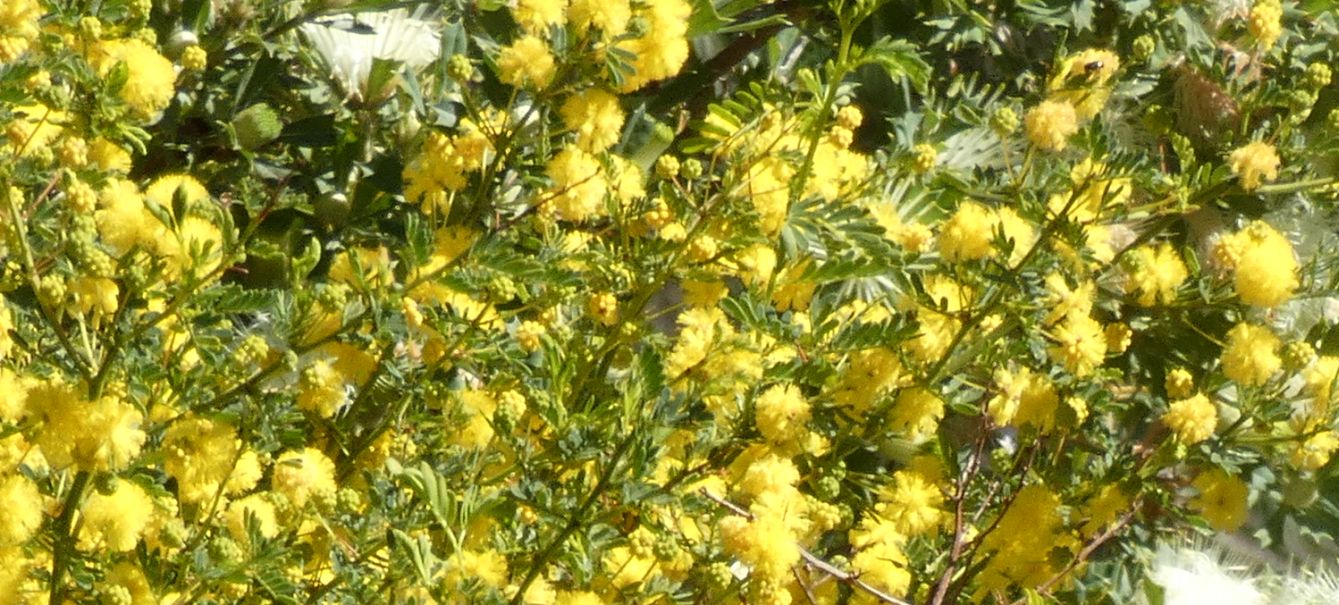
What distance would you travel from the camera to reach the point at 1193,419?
126cm

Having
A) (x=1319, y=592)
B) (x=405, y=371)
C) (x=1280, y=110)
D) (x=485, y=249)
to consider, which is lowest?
(x=1319, y=592)

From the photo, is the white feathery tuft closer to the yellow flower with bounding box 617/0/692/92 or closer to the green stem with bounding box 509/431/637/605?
the yellow flower with bounding box 617/0/692/92

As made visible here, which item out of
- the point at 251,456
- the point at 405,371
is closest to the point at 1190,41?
the point at 405,371

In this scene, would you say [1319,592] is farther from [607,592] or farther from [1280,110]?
[607,592]

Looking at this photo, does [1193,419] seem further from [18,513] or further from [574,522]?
[18,513]

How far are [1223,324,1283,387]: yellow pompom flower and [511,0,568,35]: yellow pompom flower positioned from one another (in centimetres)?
53

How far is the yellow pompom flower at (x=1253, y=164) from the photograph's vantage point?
49.4 inches

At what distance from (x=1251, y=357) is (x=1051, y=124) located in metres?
0.23

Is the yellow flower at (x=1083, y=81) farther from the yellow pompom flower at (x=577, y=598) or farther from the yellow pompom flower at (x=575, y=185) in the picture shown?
the yellow pompom flower at (x=577, y=598)

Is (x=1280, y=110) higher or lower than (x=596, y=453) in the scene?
lower

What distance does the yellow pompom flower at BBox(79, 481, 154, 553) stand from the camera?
997 millimetres

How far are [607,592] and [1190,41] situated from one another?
860 mm

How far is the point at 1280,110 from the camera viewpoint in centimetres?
170

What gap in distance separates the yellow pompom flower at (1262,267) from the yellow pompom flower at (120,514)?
75 cm
